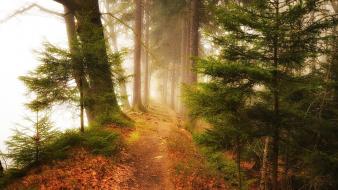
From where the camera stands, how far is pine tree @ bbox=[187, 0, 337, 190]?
4926 millimetres

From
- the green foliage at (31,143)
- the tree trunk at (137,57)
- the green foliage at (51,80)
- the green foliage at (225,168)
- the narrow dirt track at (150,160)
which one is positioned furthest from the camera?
the tree trunk at (137,57)

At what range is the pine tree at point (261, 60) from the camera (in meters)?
4.93

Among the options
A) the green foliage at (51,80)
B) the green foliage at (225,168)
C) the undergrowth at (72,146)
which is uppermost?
the green foliage at (51,80)

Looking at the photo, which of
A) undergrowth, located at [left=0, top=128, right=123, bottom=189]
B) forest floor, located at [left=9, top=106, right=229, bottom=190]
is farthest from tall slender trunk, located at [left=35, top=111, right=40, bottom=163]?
forest floor, located at [left=9, top=106, right=229, bottom=190]

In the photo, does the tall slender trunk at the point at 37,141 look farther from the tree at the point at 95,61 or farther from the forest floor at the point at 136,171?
the tree at the point at 95,61

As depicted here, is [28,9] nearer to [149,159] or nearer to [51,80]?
[51,80]

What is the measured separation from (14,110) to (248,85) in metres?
55.8

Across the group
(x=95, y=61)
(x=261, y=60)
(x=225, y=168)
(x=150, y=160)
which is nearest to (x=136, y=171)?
(x=150, y=160)

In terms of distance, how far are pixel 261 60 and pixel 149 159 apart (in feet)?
17.1

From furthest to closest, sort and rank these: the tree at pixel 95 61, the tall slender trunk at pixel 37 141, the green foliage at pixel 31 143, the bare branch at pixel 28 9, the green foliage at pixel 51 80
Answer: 1. the bare branch at pixel 28 9
2. the tree at pixel 95 61
3. the green foliage at pixel 51 80
4. the tall slender trunk at pixel 37 141
5. the green foliage at pixel 31 143

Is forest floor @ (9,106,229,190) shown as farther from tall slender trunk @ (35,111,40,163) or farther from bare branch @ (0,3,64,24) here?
bare branch @ (0,3,64,24)

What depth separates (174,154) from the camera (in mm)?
9062

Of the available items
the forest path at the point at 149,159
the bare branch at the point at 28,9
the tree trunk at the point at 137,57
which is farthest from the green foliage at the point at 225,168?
the bare branch at the point at 28,9

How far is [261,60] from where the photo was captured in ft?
17.6
